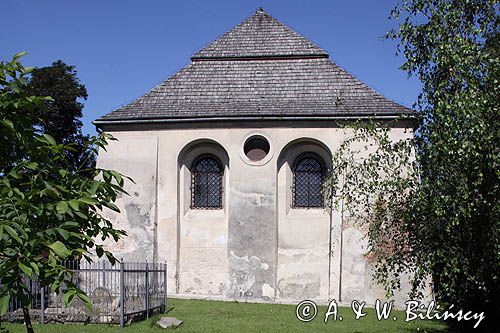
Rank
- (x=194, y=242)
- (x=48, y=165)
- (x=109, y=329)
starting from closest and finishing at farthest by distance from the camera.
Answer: (x=48, y=165) < (x=109, y=329) < (x=194, y=242)

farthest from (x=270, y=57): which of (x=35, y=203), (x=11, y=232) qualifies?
(x=11, y=232)

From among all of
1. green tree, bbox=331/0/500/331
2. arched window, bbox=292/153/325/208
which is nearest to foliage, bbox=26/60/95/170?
arched window, bbox=292/153/325/208

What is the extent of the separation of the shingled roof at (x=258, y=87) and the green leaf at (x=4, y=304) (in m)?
17.9

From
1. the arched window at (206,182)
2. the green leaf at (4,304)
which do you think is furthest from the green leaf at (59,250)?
the arched window at (206,182)

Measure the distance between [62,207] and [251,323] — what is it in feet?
38.3

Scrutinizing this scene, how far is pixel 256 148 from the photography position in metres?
21.3

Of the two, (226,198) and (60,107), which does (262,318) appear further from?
(60,107)

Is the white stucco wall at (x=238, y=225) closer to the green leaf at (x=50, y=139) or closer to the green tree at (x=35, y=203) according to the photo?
the green tree at (x=35, y=203)

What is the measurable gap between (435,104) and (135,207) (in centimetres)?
1498

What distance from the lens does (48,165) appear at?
3.57 metres

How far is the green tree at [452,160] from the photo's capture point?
6812 millimetres

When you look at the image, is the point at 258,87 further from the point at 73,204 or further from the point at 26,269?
the point at 26,269

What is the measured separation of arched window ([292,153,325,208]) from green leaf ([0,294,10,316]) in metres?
18.6

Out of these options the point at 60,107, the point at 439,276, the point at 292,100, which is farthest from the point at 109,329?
the point at 60,107
